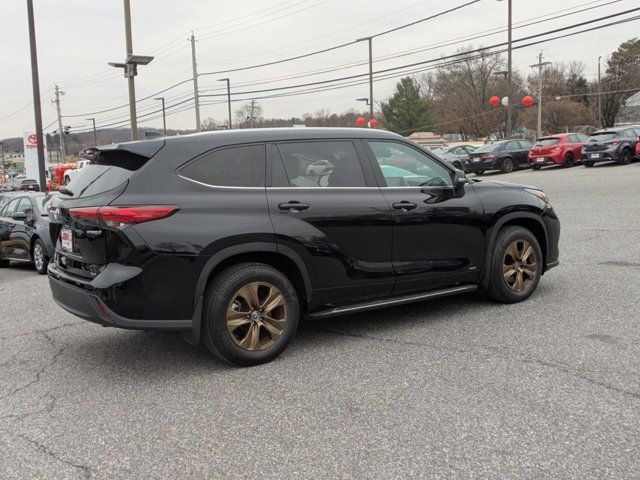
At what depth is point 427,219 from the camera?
16.3 ft

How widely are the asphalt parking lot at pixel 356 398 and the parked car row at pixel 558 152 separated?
19376 millimetres

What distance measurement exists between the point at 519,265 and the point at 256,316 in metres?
2.79

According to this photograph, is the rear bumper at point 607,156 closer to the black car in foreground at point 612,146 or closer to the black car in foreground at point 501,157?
the black car in foreground at point 612,146

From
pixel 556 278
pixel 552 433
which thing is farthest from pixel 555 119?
pixel 552 433

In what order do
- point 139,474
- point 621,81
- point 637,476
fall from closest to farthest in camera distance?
point 637,476 < point 139,474 < point 621,81

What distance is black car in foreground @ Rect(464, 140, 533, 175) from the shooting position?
26531 mm

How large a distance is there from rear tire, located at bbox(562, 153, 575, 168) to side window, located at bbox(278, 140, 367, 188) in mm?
22721

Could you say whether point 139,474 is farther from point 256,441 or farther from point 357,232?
point 357,232

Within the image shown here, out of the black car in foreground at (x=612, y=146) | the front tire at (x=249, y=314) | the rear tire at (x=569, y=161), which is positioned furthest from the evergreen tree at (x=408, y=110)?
the front tire at (x=249, y=314)

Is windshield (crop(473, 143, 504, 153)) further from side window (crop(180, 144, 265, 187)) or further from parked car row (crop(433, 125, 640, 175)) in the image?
side window (crop(180, 144, 265, 187))

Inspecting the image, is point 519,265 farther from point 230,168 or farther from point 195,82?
point 195,82

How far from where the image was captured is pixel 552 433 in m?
3.10

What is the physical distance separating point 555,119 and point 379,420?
6427 cm

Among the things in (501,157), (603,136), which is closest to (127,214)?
(603,136)
